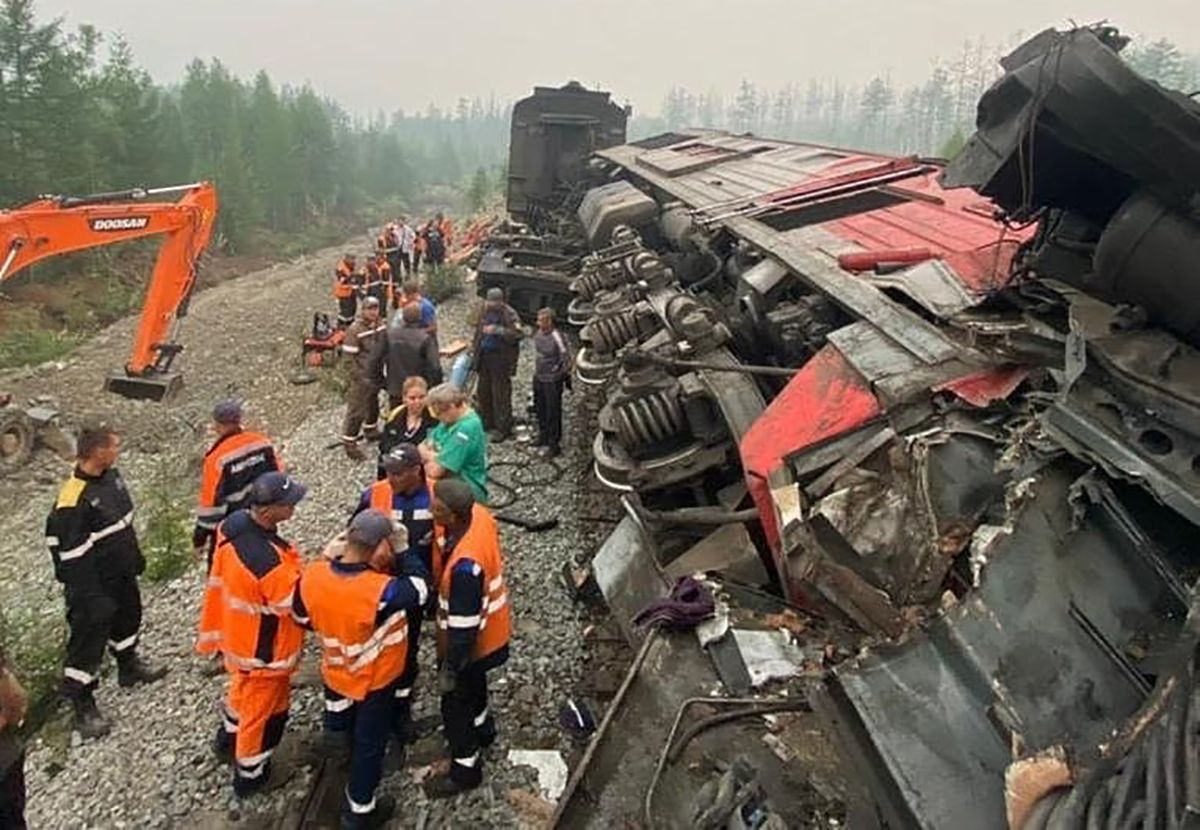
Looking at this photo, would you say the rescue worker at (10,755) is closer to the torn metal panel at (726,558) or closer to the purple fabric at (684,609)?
the purple fabric at (684,609)

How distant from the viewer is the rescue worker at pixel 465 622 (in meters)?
4.05

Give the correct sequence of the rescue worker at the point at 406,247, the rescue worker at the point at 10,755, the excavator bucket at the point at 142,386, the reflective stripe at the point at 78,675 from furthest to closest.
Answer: the rescue worker at the point at 406,247 < the excavator bucket at the point at 142,386 < the reflective stripe at the point at 78,675 < the rescue worker at the point at 10,755

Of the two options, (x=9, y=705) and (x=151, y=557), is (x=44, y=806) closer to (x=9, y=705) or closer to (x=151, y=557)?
(x=9, y=705)

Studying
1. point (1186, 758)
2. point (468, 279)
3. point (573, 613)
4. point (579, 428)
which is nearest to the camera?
point (1186, 758)

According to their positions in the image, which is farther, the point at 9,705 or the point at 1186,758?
the point at 9,705

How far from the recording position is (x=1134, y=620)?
2420mm

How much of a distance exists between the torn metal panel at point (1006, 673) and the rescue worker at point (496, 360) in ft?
22.5

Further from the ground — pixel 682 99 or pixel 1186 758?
pixel 1186 758

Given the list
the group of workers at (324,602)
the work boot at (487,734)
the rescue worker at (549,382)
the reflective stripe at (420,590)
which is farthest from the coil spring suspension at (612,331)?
the reflective stripe at (420,590)

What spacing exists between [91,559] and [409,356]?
393cm

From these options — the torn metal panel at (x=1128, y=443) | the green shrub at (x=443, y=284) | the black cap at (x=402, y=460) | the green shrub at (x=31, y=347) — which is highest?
the torn metal panel at (x=1128, y=443)

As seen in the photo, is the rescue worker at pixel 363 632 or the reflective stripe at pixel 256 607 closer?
the rescue worker at pixel 363 632

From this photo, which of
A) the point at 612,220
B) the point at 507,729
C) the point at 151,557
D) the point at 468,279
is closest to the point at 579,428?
the point at 612,220

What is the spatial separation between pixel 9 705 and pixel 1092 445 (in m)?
3.87
